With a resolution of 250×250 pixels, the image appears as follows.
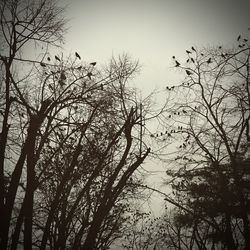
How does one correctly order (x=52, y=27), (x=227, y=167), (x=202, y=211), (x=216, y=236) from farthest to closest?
(x=216, y=236), (x=202, y=211), (x=227, y=167), (x=52, y=27)

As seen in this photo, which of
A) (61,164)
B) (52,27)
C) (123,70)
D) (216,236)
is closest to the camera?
(52,27)

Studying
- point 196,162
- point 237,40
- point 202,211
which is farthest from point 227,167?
point 237,40

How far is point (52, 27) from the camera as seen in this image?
8.66 meters

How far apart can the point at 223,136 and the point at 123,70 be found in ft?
19.3

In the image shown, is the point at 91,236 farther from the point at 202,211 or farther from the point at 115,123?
the point at 202,211

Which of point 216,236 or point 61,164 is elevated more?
point 61,164

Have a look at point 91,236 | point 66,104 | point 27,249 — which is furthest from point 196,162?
point 27,249

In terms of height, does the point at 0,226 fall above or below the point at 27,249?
above

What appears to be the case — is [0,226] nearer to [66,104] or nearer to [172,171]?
[66,104]

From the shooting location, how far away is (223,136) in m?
12.9

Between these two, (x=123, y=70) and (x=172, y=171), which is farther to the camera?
(x=172, y=171)

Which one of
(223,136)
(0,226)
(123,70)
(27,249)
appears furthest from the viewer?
(223,136)

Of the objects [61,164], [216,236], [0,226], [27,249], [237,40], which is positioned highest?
[237,40]

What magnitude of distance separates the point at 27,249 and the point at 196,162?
9206mm
